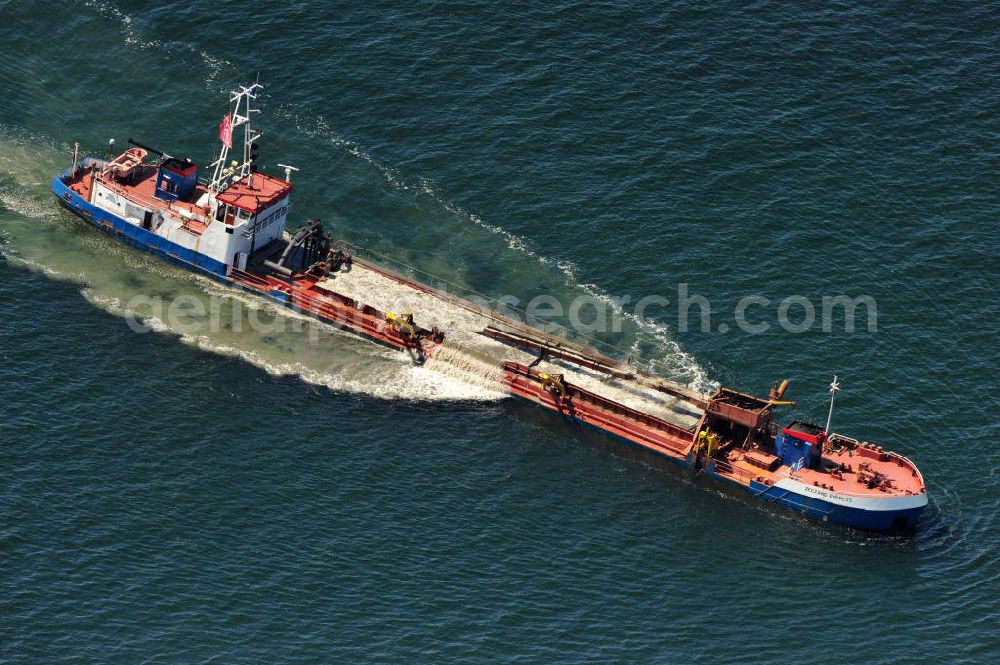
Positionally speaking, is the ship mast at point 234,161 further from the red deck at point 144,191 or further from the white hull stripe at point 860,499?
the white hull stripe at point 860,499

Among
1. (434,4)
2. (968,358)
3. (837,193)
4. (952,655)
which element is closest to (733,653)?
(952,655)

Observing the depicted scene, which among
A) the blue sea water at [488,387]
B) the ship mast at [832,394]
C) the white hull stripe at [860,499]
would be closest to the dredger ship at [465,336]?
the white hull stripe at [860,499]

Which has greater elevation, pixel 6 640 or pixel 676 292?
pixel 676 292

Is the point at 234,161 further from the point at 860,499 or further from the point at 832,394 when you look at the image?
the point at 860,499

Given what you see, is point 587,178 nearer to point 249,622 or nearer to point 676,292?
point 676,292

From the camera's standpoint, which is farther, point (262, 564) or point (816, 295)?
point (816, 295)

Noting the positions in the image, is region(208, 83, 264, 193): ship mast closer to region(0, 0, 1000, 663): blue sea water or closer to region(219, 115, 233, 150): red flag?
region(219, 115, 233, 150): red flag
